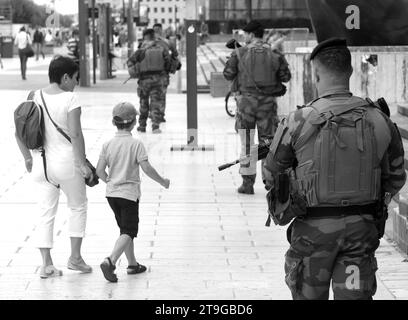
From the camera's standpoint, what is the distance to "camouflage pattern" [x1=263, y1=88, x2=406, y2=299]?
15.1 feet

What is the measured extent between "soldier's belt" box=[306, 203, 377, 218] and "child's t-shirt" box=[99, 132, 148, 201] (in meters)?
2.70

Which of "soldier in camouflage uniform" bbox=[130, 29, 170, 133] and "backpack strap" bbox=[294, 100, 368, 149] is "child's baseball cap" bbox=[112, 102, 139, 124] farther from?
"soldier in camouflage uniform" bbox=[130, 29, 170, 133]

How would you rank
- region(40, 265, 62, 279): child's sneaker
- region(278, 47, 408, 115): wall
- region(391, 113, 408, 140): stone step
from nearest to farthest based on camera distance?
region(40, 265, 62, 279): child's sneaker → region(391, 113, 408, 140): stone step → region(278, 47, 408, 115): wall

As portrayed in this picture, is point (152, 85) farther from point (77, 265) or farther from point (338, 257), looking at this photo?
point (338, 257)

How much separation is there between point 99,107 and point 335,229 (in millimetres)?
17467

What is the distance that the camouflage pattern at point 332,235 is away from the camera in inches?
181

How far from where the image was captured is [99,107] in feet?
71.5

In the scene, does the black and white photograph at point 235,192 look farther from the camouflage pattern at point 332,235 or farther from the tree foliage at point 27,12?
the tree foliage at point 27,12

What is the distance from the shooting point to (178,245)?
27.8 feet

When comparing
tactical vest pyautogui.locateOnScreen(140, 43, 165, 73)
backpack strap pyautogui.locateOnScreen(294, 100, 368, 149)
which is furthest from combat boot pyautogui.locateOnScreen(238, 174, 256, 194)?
backpack strap pyautogui.locateOnScreen(294, 100, 368, 149)

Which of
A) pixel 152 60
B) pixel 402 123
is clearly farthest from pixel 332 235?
pixel 152 60

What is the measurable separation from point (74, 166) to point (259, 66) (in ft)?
12.8

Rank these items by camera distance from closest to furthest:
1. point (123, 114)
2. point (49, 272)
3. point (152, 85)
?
point (123, 114)
point (49, 272)
point (152, 85)
